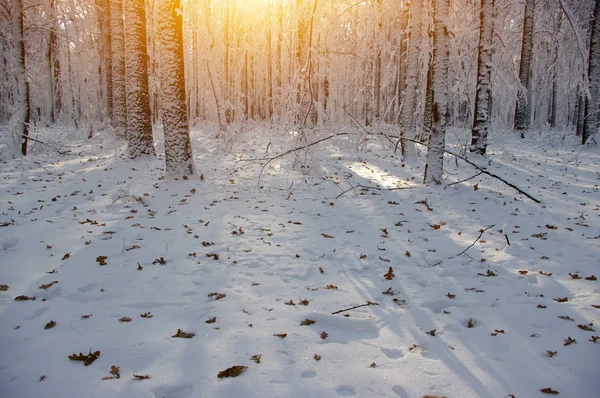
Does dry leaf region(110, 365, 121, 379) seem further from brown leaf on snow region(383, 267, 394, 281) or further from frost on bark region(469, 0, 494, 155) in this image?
frost on bark region(469, 0, 494, 155)

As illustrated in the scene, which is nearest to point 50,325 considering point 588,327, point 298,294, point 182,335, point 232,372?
point 182,335

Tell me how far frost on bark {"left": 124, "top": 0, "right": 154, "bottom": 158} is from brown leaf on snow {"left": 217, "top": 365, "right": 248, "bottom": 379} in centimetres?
893

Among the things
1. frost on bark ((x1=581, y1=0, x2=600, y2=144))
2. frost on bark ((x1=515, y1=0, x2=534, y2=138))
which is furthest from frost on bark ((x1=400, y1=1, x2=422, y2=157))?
frost on bark ((x1=581, y1=0, x2=600, y2=144))

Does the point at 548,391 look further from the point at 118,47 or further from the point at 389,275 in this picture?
the point at 118,47

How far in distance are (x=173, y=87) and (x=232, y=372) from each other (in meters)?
6.67

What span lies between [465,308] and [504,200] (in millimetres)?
4285

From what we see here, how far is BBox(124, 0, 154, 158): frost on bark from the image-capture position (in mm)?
9141

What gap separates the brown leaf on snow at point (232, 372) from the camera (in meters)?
2.24

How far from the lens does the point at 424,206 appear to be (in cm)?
630

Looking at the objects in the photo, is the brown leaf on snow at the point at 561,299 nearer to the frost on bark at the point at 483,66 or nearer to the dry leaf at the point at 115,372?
the dry leaf at the point at 115,372

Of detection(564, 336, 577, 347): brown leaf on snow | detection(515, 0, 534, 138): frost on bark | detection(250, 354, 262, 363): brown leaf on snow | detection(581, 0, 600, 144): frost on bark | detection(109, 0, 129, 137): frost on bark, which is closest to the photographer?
detection(250, 354, 262, 363): brown leaf on snow

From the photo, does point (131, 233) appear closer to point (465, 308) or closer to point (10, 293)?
point (10, 293)

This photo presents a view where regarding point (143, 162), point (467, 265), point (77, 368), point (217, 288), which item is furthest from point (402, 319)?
point (143, 162)

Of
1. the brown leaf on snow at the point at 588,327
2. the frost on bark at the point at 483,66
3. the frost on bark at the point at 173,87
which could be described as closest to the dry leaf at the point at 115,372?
the brown leaf on snow at the point at 588,327
